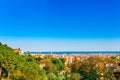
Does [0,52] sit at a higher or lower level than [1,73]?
higher

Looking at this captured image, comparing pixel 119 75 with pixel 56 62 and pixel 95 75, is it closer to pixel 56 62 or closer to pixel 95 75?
pixel 95 75

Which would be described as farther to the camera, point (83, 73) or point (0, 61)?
point (83, 73)

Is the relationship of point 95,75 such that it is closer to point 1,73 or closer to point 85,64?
point 85,64

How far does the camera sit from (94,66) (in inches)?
1688

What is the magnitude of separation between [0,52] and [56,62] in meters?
38.9

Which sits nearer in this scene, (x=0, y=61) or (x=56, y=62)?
(x=0, y=61)

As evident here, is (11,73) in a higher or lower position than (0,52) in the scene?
lower

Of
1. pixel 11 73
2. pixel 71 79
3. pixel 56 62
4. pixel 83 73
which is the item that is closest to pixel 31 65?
pixel 11 73

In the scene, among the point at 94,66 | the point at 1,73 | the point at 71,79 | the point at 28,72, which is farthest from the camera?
the point at 94,66

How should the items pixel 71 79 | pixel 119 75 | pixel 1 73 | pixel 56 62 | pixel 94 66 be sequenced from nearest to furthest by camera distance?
pixel 1 73, pixel 119 75, pixel 71 79, pixel 94 66, pixel 56 62

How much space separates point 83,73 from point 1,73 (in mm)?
15053

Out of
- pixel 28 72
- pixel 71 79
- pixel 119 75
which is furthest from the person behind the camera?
pixel 71 79

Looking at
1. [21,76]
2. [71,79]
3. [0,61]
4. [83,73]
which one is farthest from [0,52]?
[83,73]

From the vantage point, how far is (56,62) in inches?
2702
